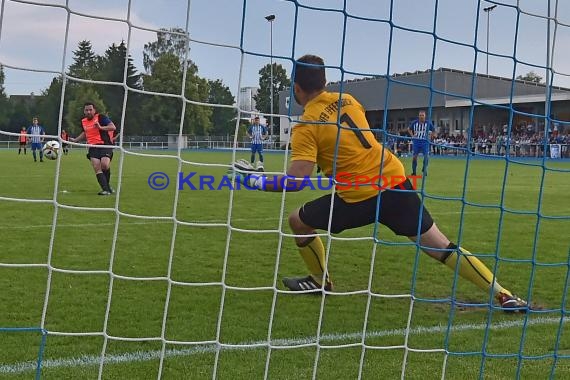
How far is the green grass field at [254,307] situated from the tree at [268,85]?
739 millimetres

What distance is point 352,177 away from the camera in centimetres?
397

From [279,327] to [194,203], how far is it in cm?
633

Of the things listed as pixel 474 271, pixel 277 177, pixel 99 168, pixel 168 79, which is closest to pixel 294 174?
pixel 277 177

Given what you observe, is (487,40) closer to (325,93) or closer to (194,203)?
(325,93)

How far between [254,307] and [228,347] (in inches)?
36.6

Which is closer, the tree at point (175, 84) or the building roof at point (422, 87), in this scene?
the tree at point (175, 84)

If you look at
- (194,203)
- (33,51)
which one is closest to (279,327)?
(33,51)

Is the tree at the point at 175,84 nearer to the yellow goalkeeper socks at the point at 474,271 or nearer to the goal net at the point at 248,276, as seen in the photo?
the goal net at the point at 248,276

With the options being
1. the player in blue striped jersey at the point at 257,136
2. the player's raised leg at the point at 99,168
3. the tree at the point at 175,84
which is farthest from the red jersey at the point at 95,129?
the tree at the point at 175,84

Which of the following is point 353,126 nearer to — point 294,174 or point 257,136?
point 294,174

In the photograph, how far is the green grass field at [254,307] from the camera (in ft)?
9.98

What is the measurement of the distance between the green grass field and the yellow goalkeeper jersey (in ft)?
1.42

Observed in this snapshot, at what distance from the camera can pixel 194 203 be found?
9.78 meters

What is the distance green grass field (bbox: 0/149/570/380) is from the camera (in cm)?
304
